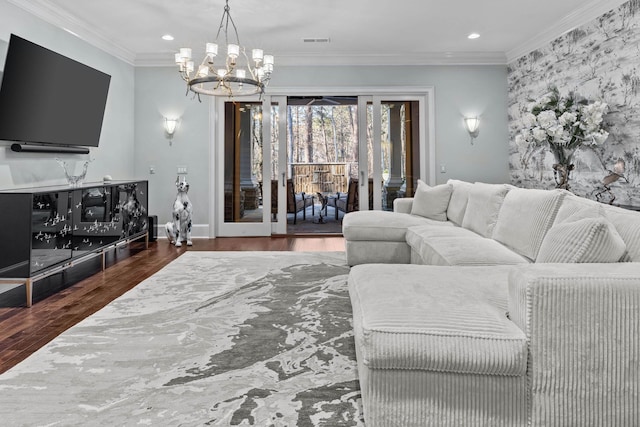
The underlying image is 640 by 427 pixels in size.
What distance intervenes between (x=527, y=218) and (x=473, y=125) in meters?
4.04

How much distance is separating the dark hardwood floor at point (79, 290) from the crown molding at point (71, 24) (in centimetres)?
262

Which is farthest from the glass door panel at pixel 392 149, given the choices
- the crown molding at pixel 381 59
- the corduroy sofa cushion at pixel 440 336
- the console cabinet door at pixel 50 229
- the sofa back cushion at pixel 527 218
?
the corduroy sofa cushion at pixel 440 336

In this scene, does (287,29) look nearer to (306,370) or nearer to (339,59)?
(339,59)

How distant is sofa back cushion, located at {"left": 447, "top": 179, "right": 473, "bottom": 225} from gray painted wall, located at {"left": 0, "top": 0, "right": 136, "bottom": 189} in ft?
13.9

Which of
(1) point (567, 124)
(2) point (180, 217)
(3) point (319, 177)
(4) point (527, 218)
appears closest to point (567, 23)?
(1) point (567, 124)

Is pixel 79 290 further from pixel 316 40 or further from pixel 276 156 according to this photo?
pixel 316 40

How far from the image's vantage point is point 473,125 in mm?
6293

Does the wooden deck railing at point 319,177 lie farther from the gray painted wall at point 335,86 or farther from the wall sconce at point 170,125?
the wall sconce at point 170,125

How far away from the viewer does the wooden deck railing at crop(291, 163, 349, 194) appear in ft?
35.2

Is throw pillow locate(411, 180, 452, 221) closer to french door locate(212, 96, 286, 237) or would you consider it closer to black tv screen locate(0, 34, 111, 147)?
french door locate(212, 96, 286, 237)

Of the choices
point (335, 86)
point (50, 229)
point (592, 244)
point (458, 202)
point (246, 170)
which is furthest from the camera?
point (246, 170)

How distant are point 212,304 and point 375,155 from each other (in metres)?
4.25

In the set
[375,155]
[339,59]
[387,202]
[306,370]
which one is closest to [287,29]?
[339,59]

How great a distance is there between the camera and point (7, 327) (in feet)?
8.56
